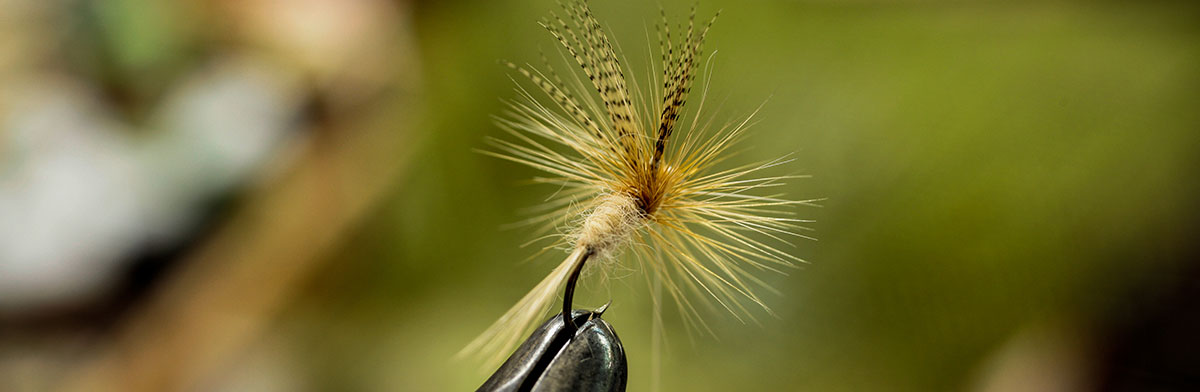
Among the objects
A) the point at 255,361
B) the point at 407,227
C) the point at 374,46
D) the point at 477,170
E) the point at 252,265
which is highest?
the point at 374,46

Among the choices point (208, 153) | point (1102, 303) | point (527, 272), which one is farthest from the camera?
point (208, 153)

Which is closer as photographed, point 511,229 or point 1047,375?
point 1047,375

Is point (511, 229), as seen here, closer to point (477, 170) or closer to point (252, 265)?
point (477, 170)

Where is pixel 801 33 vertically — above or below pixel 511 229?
above

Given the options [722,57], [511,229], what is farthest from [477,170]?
[722,57]

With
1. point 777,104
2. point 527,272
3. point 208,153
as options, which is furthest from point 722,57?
point 208,153

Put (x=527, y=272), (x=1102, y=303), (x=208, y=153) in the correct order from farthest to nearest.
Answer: (x=208, y=153) < (x=527, y=272) < (x=1102, y=303)
